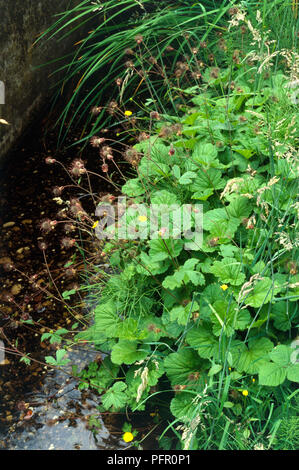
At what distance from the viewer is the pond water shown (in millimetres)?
1903

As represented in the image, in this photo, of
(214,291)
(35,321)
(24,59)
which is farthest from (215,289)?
(24,59)

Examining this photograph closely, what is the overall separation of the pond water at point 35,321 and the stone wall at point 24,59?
6.1 inches

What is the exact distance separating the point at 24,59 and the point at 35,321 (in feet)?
5.48

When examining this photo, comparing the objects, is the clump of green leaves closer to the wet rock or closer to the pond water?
the pond water

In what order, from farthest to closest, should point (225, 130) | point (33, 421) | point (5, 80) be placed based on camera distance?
point (5, 80) < point (225, 130) < point (33, 421)

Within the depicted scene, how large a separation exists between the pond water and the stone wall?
0.51 feet

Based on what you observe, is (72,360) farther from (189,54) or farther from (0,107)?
(189,54)

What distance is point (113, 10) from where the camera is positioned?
3742 mm

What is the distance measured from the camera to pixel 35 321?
7.63 feet

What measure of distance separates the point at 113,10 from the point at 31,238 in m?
2.00

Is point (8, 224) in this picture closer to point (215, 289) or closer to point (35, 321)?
point (35, 321)

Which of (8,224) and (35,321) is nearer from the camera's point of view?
(35,321)

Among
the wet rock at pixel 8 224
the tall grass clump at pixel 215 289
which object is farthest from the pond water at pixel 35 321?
the tall grass clump at pixel 215 289

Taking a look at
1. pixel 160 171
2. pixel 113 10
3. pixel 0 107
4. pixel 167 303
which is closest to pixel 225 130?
pixel 160 171
